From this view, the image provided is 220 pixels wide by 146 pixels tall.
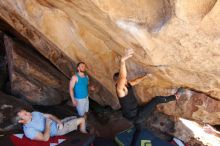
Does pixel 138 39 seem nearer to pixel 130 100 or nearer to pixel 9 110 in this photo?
pixel 130 100

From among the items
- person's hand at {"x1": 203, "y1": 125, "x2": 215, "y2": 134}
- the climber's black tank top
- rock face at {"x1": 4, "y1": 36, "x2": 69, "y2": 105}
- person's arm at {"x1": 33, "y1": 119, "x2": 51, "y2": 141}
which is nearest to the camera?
person's arm at {"x1": 33, "y1": 119, "x2": 51, "y2": 141}

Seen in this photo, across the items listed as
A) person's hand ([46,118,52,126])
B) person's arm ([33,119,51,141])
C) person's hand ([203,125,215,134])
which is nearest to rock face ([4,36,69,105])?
person's hand ([46,118,52,126])

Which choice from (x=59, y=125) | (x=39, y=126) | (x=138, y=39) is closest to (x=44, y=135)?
(x=39, y=126)

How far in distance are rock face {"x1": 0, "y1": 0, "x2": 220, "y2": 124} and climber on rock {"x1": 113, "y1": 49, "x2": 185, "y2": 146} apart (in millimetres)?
331

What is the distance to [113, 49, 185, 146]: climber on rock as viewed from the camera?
20.3 feet

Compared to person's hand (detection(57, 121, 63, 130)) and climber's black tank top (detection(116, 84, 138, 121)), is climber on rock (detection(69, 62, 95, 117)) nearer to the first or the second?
person's hand (detection(57, 121, 63, 130))

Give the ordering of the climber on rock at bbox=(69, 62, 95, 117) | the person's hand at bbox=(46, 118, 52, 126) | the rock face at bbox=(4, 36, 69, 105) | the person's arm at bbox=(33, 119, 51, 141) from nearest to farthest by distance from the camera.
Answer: the person's arm at bbox=(33, 119, 51, 141), the person's hand at bbox=(46, 118, 52, 126), the climber on rock at bbox=(69, 62, 95, 117), the rock face at bbox=(4, 36, 69, 105)

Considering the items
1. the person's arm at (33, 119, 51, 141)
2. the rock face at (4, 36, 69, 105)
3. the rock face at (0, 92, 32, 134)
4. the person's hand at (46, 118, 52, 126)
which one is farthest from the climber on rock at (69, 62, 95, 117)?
the rock face at (4, 36, 69, 105)

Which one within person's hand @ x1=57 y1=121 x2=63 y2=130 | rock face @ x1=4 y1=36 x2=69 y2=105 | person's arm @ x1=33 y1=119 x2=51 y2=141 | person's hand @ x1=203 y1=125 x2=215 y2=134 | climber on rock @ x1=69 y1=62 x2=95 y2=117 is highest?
rock face @ x1=4 y1=36 x2=69 y2=105

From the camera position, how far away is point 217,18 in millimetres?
5129

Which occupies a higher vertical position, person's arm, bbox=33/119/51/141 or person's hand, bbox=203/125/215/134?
person's hand, bbox=203/125/215/134

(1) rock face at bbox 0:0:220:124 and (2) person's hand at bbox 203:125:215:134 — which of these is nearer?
(1) rock face at bbox 0:0:220:124

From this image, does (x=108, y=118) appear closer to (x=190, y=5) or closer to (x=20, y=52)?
(x=20, y=52)

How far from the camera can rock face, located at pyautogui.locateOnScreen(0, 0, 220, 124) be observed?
541 centimetres
